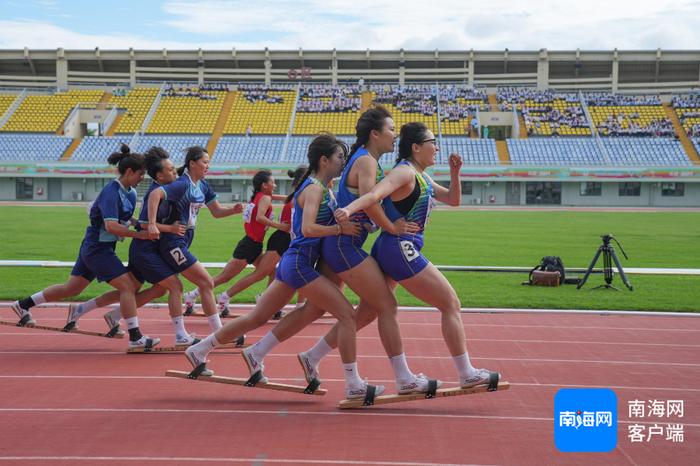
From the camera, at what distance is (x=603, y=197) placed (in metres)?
60.2

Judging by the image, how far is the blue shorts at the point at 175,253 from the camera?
26.9ft

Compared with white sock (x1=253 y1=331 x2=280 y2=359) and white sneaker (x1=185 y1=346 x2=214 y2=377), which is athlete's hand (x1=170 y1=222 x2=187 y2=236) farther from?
white sock (x1=253 y1=331 x2=280 y2=359)

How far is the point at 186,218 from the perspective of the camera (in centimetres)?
839

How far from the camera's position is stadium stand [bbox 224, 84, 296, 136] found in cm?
6762

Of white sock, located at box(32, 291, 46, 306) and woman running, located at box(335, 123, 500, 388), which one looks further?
white sock, located at box(32, 291, 46, 306)

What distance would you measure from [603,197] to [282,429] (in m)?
58.0

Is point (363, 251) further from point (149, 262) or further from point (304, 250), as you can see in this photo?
point (149, 262)

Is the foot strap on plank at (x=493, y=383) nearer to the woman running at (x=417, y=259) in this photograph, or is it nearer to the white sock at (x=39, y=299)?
the woman running at (x=417, y=259)

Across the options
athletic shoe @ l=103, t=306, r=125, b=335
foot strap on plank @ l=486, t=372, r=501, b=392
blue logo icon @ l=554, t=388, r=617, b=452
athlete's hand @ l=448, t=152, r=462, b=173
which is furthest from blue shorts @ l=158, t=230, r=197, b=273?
blue logo icon @ l=554, t=388, r=617, b=452

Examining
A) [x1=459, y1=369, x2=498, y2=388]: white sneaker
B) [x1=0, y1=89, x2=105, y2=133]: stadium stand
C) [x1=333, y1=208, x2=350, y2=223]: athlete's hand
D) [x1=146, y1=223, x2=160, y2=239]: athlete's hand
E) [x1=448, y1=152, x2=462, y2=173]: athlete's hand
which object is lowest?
[x1=459, y1=369, x2=498, y2=388]: white sneaker

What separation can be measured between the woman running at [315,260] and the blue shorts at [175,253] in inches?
76.5

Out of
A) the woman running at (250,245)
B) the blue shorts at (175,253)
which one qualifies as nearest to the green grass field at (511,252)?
the woman running at (250,245)

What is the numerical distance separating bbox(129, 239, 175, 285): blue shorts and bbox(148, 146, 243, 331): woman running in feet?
0.19

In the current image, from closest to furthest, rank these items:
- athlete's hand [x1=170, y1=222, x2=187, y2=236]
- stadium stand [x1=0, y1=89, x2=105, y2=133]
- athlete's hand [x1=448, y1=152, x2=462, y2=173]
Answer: athlete's hand [x1=448, y1=152, x2=462, y2=173] → athlete's hand [x1=170, y1=222, x2=187, y2=236] → stadium stand [x1=0, y1=89, x2=105, y2=133]
